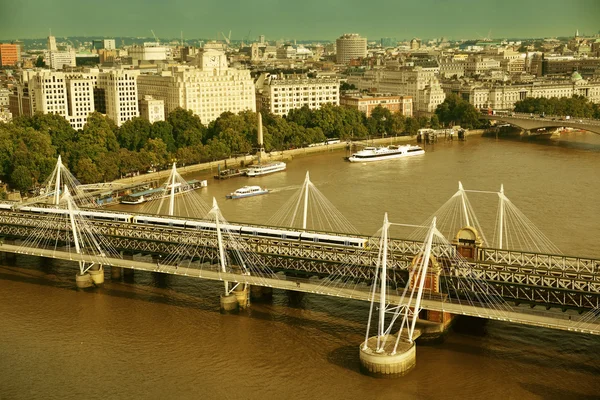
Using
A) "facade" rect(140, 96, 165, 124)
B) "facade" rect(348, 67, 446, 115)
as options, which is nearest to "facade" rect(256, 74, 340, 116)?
"facade" rect(348, 67, 446, 115)

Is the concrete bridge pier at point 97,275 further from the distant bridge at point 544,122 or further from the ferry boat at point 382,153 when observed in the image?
the distant bridge at point 544,122

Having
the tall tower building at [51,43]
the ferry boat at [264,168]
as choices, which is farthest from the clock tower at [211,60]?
the tall tower building at [51,43]

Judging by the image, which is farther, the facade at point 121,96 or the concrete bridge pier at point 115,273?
the facade at point 121,96

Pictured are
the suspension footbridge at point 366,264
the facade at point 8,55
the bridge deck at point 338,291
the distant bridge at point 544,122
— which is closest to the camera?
the bridge deck at point 338,291

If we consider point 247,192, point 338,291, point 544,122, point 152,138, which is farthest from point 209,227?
point 544,122

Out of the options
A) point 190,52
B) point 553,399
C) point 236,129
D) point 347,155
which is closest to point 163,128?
point 236,129

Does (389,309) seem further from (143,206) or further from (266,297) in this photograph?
(143,206)

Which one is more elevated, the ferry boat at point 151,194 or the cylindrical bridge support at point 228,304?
the ferry boat at point 151,194

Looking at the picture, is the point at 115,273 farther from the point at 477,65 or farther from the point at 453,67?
the point at 477,65
